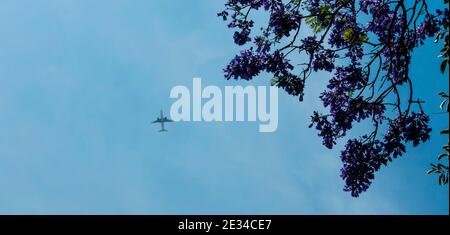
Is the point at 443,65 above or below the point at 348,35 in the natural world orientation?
below

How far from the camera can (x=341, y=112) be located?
10008mm

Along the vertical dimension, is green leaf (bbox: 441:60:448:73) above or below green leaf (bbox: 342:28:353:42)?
below

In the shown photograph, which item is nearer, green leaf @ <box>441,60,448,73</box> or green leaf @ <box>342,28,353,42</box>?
green leaf @ <box>441,60,448,73</box>

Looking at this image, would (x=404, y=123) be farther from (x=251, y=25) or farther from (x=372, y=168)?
(x=251, y=25)

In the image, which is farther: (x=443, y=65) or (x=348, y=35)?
(x=348, y=35)

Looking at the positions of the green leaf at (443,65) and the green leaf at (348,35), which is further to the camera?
the green leaf at (348,35)

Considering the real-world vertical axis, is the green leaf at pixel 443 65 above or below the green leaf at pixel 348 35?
below

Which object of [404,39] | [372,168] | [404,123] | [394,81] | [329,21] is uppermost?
[329,21]
